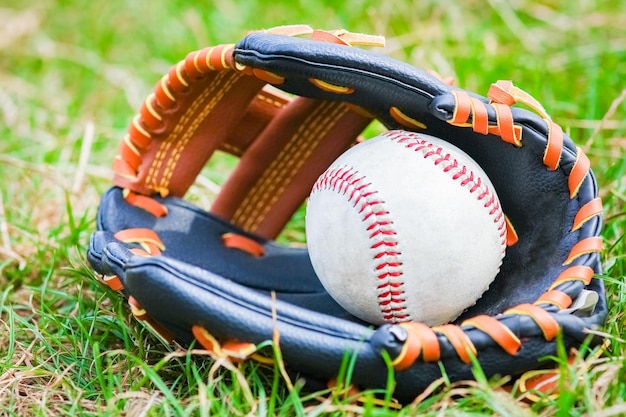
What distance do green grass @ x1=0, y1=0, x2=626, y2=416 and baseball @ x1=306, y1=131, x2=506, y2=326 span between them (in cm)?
24

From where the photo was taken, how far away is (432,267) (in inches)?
76.0

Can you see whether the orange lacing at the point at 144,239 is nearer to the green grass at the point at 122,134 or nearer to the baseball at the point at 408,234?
the green grass at the point at 122,134

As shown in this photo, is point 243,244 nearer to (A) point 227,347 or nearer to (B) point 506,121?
(A) point 227,347

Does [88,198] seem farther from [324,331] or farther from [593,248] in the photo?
[593,248]

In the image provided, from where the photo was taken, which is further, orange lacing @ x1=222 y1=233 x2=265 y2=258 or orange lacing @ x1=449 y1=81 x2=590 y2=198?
orange lacing @ x1=222 y1=233 x2=265 y2=258

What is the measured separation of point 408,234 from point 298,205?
2.61 ft

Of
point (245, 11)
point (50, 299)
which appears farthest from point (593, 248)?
point (245, 11)

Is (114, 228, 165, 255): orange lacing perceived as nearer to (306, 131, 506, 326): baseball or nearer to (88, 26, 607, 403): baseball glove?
(88, 26, 607, 403): baseball glove

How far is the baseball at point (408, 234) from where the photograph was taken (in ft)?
6.33

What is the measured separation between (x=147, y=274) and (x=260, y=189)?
0.94 m

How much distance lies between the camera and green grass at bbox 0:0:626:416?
73.4 inches

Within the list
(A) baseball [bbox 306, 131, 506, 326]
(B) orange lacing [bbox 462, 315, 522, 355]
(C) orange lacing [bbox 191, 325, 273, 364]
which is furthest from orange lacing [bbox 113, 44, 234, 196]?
(B) orange lacing [bbox 462, 315, 522, 355]

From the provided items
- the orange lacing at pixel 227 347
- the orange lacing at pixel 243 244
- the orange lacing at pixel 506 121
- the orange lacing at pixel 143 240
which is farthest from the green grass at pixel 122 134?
the orange lacing at pixel 243 244

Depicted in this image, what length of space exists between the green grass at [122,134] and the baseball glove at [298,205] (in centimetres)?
9
